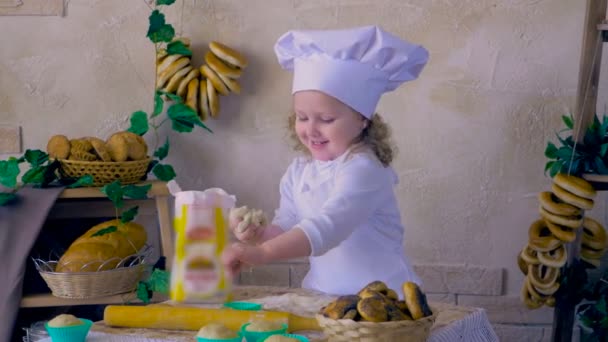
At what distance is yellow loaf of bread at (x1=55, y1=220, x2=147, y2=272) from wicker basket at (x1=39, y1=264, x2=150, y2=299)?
0.02 metres

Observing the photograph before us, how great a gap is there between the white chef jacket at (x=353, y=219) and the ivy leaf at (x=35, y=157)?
2.73 ft

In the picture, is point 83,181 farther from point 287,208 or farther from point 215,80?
point 287,208

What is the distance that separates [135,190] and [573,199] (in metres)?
1.21

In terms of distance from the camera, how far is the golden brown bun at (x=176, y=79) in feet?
8.15

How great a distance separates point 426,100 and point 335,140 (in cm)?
84

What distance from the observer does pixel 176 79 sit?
2486 millimetres

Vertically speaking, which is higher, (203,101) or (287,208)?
(203,101)

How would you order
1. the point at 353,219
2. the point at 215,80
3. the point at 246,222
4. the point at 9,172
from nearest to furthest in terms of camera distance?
the point at 246,222
the point at 353,219
the point at 9,172
the point at 215,80

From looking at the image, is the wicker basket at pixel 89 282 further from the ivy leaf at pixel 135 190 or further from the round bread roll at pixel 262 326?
the round bread roll at pixel 262 326

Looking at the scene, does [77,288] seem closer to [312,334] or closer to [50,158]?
[50,158]

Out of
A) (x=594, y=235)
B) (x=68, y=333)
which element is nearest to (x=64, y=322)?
(x=68, y=333)

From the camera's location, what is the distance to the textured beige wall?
246 centimetres

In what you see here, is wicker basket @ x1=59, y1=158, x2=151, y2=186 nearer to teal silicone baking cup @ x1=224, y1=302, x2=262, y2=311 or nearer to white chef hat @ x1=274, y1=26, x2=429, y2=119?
white chef hat @ x1=274, y1=26, x2=429, y2=119

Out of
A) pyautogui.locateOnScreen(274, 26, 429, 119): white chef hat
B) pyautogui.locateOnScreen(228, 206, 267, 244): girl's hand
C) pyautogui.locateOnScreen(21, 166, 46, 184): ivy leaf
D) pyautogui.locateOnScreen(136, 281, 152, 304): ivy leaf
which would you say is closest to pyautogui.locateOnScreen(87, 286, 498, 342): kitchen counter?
pyautogui.locateOnScreen(228, 206, 267, 244): girl's hand
